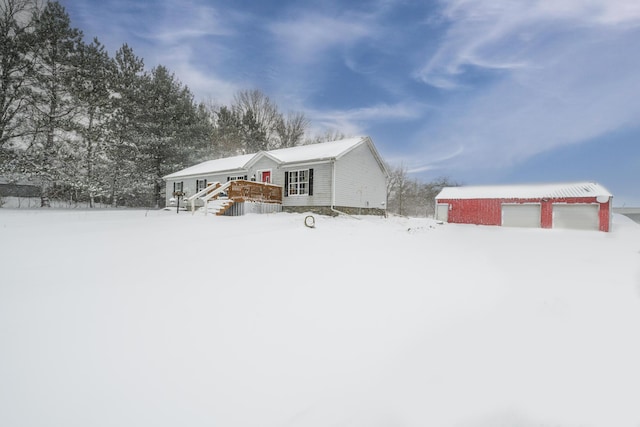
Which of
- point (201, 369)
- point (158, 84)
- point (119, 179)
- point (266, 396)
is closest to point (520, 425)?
point (266, 396)

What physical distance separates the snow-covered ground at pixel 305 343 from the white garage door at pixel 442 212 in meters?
15.1

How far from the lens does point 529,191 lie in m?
17.8

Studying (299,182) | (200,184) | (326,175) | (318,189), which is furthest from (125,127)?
(326,175)

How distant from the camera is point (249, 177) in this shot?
18656 millimetres


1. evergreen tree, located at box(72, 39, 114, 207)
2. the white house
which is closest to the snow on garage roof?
the white house

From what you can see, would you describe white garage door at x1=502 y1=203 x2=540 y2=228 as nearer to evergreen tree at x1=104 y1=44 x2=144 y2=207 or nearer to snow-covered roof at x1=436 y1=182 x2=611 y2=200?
snow-covered roof at x1=436 y1=182 x2=611 y2=200

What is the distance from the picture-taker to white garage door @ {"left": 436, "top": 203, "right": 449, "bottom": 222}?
2020 cm

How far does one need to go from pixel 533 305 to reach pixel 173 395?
4361mm

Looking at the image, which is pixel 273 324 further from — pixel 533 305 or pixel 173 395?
pixel 533 305

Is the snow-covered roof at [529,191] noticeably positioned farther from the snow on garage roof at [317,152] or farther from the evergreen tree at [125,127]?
the evergreen tree at [125,127]

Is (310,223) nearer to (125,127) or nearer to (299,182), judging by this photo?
(299,182)

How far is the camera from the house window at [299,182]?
15.7 meters

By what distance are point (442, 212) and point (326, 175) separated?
1006cm

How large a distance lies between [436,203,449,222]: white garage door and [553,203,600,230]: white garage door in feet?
19.3
